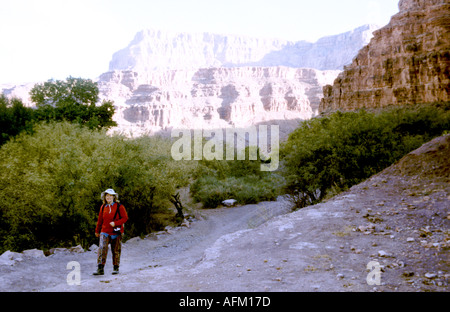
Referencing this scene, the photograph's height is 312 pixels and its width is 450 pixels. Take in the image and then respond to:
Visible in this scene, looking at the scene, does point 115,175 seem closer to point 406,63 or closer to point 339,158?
point 339,158

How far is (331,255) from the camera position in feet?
20.6

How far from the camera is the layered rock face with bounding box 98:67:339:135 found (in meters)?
120

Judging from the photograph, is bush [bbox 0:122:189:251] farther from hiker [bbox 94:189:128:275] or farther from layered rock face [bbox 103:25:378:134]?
layered rock face [bbox 103:25:378:134]

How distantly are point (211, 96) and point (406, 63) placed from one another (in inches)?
3514

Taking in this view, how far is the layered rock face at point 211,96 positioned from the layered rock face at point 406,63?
61.0 m

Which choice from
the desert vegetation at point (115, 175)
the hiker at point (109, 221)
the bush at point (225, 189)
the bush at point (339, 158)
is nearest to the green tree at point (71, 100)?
the desert vegetation at point (115, 175)

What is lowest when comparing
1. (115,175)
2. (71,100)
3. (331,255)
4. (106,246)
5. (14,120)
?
(106,246)

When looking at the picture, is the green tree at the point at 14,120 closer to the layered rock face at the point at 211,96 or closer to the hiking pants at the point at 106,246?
the hiking pants at the point at 106,246

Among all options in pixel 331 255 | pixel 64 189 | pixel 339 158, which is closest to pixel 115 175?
pixel 64 189

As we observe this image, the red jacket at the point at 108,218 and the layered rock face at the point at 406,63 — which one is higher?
the layered rock face at the point at 406,63

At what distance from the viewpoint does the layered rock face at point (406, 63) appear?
5316 cm

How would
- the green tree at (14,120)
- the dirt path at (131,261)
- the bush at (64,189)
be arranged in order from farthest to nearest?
1. the green tree at (14,120)
2. the bush at (64,189)
3. the dirt path at (131,261)

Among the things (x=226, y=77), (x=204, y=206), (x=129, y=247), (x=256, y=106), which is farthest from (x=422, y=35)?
(x=226, y=77)

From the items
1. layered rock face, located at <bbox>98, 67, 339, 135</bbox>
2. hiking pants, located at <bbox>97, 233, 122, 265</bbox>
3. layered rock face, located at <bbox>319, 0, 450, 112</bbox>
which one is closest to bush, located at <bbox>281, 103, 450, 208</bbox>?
hiking pants, located at <bbox>97, 233, 122, 265</bbox>
